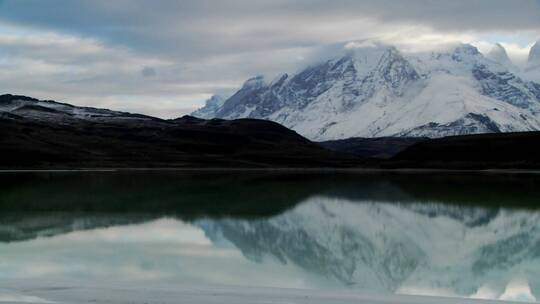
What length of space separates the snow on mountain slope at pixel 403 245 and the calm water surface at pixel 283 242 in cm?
8

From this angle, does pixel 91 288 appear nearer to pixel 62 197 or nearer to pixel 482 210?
pixel 482 210

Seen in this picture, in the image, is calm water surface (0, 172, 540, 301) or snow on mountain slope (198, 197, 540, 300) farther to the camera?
snow on mountain slope (198, 197, 540, 300)

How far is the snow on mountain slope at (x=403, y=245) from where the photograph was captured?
26.4m

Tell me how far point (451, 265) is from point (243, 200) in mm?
33192

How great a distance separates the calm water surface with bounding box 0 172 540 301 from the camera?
26.0 m

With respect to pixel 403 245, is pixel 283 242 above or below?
below

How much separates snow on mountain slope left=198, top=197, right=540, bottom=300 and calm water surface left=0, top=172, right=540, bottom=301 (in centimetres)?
8

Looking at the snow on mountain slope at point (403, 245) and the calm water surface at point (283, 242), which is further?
the snow on mountain slope at point (403, 245)

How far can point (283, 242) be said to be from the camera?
36656 mm

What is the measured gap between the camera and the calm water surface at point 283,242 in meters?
26.0

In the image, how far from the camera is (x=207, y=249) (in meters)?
33.4

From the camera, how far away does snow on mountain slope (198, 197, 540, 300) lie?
1038 inches

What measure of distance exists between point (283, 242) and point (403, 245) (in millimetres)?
6056

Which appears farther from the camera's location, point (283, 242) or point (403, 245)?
point (283, 242)
